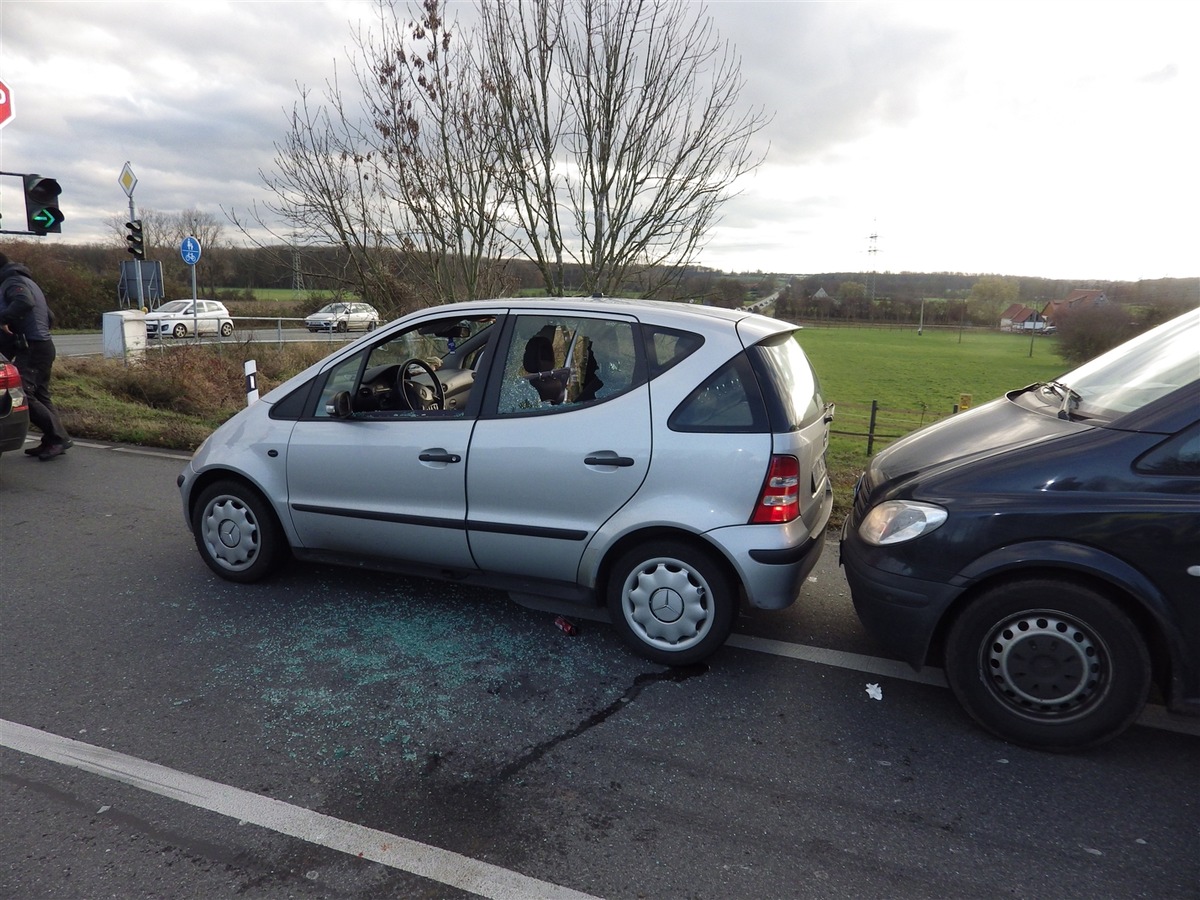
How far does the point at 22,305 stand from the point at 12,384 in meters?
1.20

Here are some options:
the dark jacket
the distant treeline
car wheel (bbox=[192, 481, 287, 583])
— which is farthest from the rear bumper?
the dark jacket

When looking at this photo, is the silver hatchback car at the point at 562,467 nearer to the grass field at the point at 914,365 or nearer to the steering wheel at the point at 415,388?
the steering wheel at the point at 415,388

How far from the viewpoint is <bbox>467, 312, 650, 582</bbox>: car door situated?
3.66 meters

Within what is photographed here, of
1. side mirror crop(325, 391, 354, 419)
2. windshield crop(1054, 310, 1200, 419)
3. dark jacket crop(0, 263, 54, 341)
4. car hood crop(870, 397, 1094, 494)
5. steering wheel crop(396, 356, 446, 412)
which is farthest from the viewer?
dark jacket crop(0, 263, 54, 341)

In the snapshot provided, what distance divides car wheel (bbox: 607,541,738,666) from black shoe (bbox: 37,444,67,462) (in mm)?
6918

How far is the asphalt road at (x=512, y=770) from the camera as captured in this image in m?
2.38

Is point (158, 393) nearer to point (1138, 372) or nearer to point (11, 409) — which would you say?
point (11, 409)

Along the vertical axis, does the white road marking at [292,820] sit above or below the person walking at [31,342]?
below

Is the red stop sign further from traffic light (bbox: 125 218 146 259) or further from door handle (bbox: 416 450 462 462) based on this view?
door handle (bbox: 416 450 462 462)

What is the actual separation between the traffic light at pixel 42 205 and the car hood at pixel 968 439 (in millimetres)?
16579

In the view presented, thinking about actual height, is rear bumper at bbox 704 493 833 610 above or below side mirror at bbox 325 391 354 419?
below

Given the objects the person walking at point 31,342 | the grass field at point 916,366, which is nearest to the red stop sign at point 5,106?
the person walking at point 31,342

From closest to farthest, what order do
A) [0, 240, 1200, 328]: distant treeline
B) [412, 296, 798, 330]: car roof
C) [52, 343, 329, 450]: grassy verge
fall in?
1. [412, 296, 798, 330]: car roof
2. [52, 343, 329, 450]: grassy verge
3. [0, 240, 1200, 328]: distant treeline

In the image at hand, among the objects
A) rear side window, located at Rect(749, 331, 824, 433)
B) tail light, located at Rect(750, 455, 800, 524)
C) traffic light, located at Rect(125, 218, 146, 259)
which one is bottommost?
tail light, located at Rect(750, 455, 800, 524)
